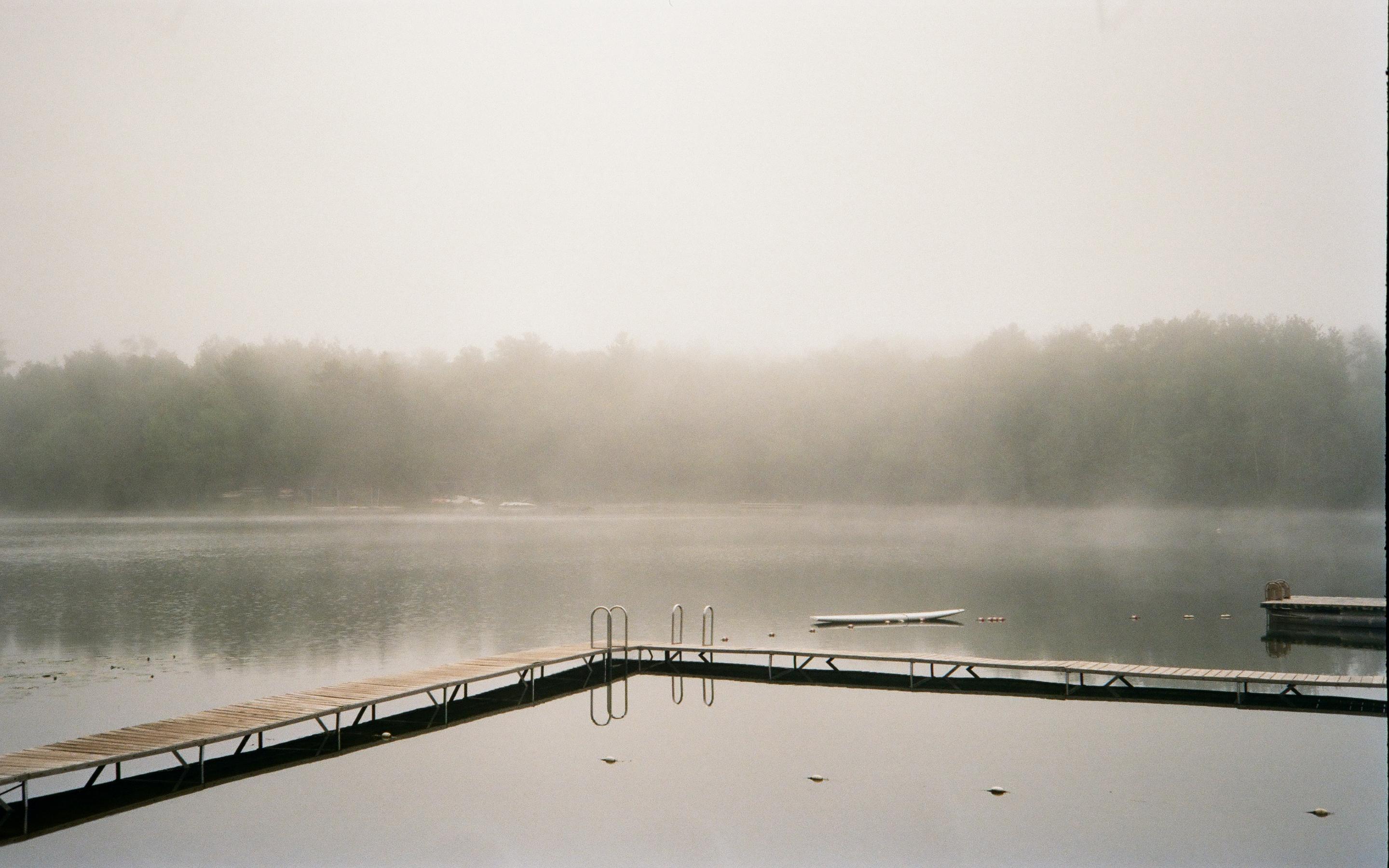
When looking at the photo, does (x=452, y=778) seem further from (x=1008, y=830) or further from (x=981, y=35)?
(x=981, y=35)

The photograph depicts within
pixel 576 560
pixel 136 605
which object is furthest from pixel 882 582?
pixel 136 605

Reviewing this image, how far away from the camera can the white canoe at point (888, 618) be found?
17.1 m

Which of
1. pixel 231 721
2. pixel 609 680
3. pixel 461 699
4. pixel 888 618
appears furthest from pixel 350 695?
pixel 888 618

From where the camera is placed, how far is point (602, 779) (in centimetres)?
757

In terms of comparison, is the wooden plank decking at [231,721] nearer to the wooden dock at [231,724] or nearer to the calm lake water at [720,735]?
the wooden dock at [231,724]

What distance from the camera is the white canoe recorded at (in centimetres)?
1708

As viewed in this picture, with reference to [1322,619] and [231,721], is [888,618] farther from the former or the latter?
[231,721]

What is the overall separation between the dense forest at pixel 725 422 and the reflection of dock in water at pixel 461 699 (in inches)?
1505

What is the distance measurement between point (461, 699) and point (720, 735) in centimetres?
245

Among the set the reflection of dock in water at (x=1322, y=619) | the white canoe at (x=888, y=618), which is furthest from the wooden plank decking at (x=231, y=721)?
the reflection of dock in water at (x=1322, y=619)

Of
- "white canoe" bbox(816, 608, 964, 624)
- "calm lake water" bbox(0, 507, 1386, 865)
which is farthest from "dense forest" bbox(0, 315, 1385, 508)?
"white canoe" bbox(816, 608, 964, 624)

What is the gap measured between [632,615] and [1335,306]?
4145 centimetres

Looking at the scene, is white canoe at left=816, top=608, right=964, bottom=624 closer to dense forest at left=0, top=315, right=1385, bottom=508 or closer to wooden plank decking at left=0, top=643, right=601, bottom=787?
wooden plank decking at left=0, top=643, right=601, bottom=787

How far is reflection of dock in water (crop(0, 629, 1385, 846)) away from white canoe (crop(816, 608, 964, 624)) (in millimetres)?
4560
